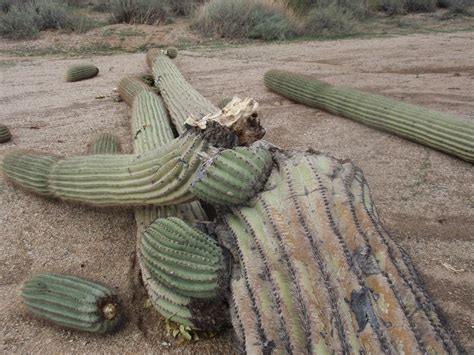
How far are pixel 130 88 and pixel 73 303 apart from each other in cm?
374

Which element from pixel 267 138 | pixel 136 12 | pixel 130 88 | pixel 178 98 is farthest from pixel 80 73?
pixel 136 12

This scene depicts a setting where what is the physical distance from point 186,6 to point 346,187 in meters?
11.6

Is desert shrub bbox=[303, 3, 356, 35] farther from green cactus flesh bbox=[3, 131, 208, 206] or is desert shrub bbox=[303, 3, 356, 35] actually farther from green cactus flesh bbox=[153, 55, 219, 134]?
green cactus flesh bbox=[3, 131, 208, 206]

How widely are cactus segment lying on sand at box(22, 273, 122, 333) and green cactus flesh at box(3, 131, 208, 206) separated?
0.62 m

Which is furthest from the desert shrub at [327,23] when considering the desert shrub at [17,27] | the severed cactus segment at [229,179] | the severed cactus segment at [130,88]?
the severed cactus segment at [229,179]

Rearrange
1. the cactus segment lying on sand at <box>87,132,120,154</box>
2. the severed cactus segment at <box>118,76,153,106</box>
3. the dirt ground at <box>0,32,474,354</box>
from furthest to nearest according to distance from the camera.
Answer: the severed cactus segment at <box>118,76,153,106</box> < the cactus segment lying on sand at <box>87,132,120,154</box> < the dirt ground at <box>0,32,474,354</box>

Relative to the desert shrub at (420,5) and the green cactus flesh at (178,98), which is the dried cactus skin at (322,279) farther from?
the desert shrub at (420,5)

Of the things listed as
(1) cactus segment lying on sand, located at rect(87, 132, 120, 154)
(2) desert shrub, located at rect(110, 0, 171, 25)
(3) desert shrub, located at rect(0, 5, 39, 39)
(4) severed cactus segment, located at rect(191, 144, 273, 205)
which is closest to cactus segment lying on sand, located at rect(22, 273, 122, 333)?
(4) severed cactus segment, located at rect(191, 144, 273, 205)

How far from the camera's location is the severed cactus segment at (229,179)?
2348mm

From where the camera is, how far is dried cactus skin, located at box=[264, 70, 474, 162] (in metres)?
4.17

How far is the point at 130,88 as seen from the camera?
5.62 m

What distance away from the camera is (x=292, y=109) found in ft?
18.1

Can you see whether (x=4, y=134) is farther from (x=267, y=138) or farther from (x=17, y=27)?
(x=17, y=27)

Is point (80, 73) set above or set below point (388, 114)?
below
